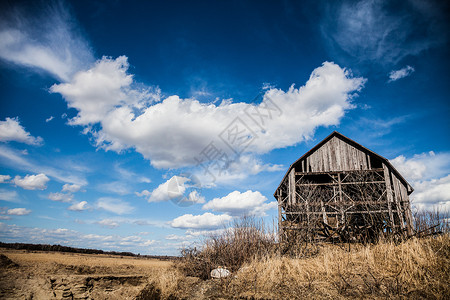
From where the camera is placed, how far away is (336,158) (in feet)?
57.9

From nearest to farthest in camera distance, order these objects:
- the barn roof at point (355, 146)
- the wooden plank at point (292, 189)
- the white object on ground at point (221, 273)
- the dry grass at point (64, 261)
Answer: the white object on ground at point (221, 273) → the dry grass at point (64, 261) → the barn roof at point (355, 146) → the wooden plank at point (292, 189)

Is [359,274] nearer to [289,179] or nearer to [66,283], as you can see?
[66,283]

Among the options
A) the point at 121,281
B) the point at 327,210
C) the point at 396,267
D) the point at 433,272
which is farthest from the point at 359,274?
the point at 327,210

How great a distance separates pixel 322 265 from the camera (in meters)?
7.59

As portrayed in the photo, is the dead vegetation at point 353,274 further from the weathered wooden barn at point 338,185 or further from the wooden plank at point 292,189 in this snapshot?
the wooden plank at point 292,189

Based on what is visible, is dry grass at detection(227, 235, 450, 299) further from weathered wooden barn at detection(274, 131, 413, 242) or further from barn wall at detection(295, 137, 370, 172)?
barn wall at detection(295, 137, 370, 172)

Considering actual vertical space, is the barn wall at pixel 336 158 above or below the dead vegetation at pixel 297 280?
above

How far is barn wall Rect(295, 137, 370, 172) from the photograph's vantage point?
56.1ft

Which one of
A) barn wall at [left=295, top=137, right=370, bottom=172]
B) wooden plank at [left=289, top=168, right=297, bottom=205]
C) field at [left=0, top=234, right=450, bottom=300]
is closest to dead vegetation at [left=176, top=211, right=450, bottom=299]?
field at [left=0, top=234, right=450, bottom=300]

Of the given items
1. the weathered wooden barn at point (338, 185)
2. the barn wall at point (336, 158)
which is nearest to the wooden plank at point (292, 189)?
the weathered wooden barn at point (338, 185)

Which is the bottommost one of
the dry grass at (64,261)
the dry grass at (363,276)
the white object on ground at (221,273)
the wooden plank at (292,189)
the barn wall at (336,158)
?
the dry grass at (64,261)

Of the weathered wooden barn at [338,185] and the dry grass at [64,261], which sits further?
the weathered wooden barn at [338,185]

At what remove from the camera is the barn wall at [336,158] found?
56.1 feet

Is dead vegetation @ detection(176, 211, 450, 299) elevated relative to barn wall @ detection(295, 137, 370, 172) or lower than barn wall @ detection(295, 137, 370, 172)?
lower
